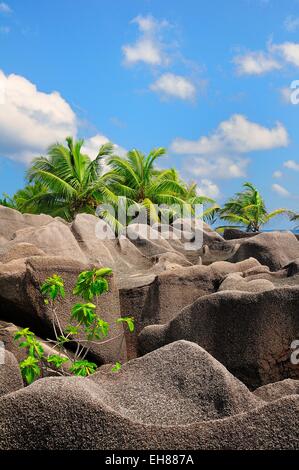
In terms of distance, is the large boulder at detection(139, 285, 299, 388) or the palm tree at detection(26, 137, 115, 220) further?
the palm tree at detection(26, 137, 115, 220)

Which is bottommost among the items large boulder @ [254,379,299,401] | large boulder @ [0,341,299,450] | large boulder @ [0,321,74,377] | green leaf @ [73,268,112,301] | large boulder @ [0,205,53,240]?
large boulder @ [0,321,74,377]

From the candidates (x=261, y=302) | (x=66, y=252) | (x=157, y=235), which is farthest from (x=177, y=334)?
(x=157, y=235)

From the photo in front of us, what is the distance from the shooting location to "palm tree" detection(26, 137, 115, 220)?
A: 25656mm

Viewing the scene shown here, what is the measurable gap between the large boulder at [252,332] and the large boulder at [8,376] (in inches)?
89.6

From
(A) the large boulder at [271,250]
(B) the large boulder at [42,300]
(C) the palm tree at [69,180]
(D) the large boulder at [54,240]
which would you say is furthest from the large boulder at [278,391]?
(C) the palm tree at [69,180]

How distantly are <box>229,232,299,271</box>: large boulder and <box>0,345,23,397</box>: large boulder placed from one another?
30.8ft

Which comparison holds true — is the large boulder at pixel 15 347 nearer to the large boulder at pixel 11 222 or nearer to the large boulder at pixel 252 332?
the large boulder at pixel 252 332

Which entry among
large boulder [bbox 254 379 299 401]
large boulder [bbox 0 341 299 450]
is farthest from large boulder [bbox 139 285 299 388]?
large boulder [bbox 0 341 299 450]

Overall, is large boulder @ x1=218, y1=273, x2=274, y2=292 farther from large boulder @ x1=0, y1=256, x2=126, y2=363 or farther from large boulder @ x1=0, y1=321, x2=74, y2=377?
large boulder @ x1=0, y1=321, x2=74, y2=377

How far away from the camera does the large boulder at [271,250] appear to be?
12.7m

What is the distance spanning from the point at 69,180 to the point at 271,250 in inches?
604

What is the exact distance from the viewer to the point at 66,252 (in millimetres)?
11258

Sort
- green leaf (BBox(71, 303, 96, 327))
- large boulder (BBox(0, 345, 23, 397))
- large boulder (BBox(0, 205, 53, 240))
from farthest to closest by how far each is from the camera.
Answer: large boulder (BBox(0, 205, 53, 240)) → green leaf (BBox(71, 303, 96, 327)) → large boulder (BBox(0, 345, 23, 397))
